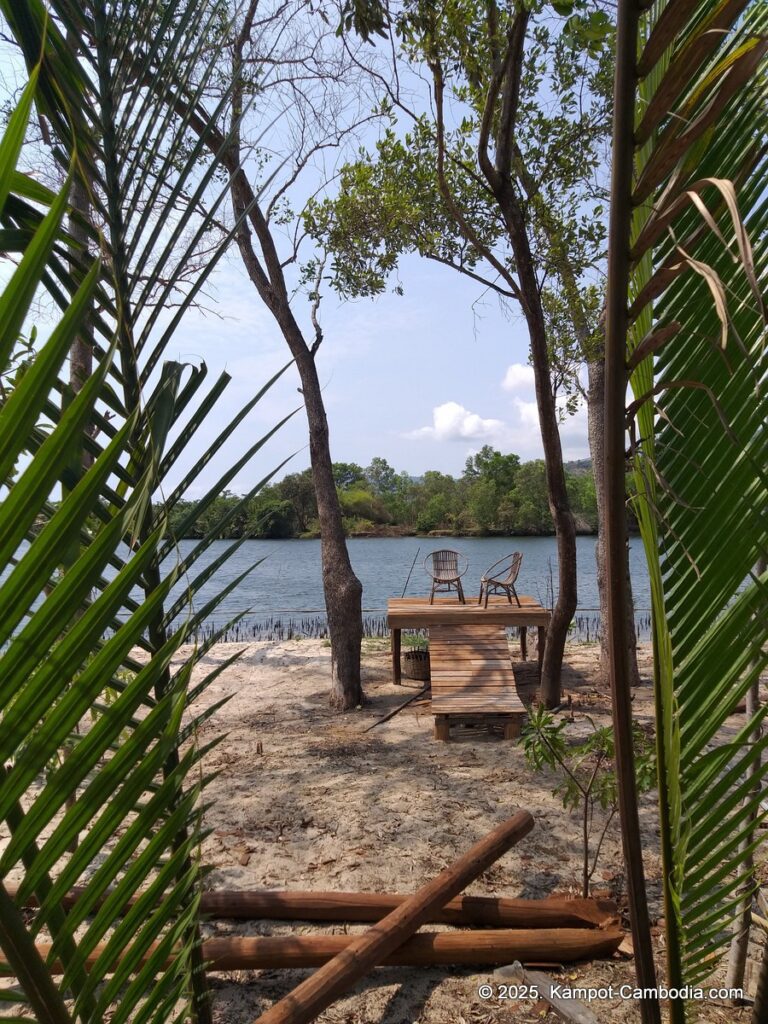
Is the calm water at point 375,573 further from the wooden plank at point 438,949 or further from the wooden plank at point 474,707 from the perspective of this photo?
the wooden plank at point 438,949

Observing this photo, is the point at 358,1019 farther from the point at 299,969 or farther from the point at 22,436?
the point at 22,436

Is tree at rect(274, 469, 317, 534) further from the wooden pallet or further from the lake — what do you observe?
the wooden pallet

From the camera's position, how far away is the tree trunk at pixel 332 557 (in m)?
7.18

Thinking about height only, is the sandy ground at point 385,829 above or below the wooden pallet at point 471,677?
below

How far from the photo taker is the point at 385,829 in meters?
4.06

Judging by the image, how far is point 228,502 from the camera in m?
1.77

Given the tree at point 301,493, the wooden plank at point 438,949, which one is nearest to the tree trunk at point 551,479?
the wooden plank at point 438,949

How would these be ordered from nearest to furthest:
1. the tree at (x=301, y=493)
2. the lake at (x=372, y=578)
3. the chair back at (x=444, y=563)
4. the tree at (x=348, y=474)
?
the chair back at (x=444, y=563)
the lake at (x=372, y=578)
the tree at (x=301, y=493)
the tree at (x=348, y=474)

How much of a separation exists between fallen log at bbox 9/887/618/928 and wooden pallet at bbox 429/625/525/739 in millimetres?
2788

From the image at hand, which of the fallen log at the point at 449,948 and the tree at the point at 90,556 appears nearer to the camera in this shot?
the tree at the point at 90,556

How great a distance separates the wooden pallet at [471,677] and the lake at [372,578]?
7.59 ft

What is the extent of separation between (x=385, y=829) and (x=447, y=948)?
138 centimetres

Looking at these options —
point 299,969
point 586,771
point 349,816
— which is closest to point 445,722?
point 586,771

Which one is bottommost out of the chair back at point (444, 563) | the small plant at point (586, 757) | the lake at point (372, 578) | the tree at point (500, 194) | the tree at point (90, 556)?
the lake at point (372, 578)
